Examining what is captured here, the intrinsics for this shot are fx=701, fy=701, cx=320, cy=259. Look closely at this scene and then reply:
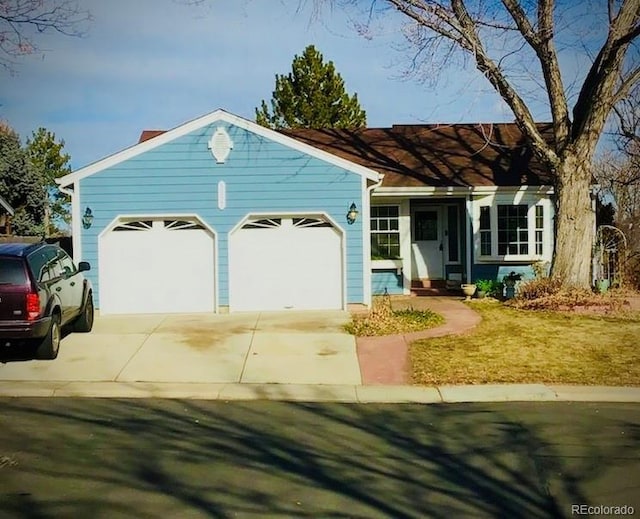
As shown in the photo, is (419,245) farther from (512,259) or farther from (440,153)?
(440,153)

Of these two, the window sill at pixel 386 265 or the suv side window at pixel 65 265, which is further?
the window sill at pixel 386 265

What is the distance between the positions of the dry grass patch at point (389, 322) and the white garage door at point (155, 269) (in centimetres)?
363

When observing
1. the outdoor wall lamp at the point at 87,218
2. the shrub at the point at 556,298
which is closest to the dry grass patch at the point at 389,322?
the shrub at the point at 556,298

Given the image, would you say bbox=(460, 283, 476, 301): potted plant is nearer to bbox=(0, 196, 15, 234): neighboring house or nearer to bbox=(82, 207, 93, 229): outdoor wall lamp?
bbox=(82, 207, 93, 229): outdoor wall lamp

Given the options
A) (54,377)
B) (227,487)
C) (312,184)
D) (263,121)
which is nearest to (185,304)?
(312,184)

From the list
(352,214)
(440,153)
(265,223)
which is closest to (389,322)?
(352,214)

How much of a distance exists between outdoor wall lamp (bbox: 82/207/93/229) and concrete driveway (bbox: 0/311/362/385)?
6.85 feet

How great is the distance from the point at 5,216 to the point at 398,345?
77.5 feet

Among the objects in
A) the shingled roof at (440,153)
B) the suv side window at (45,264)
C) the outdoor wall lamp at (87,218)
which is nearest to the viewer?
the suv side window at (45,264)

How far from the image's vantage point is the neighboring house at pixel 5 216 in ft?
91.7

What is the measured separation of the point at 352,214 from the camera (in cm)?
1538

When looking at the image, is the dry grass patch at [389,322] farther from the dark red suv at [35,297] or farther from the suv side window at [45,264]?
the suv side window at [45,264]

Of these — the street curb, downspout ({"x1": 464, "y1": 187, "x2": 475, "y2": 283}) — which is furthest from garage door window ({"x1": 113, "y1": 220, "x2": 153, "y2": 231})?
downspout ({"x1": 464, "y1": 187, "x2": 475, "y2": 283})

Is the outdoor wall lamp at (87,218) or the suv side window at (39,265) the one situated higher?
the outdoor wall lamp at (87,218)
